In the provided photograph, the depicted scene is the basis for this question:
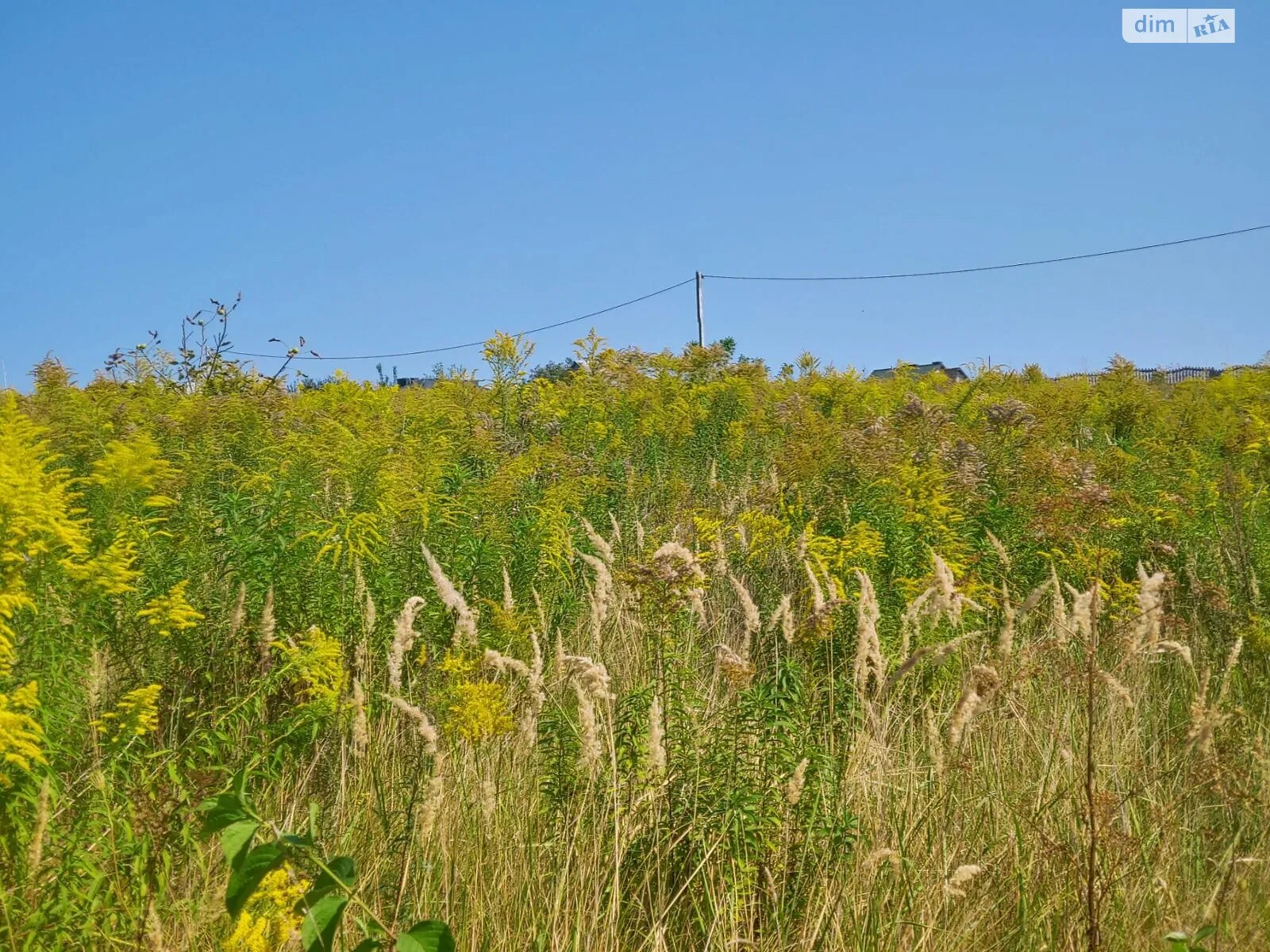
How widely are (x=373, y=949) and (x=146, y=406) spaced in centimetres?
685

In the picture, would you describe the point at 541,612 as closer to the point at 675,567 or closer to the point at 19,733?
the point at 675,567

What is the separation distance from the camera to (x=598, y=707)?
3.19 m

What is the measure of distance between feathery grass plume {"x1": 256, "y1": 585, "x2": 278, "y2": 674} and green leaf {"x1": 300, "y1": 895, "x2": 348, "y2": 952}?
1959 millimetres

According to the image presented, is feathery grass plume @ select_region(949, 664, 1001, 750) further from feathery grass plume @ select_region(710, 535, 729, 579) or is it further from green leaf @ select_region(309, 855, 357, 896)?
feathery grass plume @ select_region(710, 535, 729, 579)

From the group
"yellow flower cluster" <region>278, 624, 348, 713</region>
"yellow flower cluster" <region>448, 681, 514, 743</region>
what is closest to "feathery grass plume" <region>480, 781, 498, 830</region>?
"yellow flower cluster" <region>448, 681, 514, 743</region>

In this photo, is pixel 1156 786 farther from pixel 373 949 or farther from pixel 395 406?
pixel 395 406

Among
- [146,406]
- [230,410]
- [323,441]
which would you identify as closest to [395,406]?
[146,406]

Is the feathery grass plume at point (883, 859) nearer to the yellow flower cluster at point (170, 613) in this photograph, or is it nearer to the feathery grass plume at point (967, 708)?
the feathery grass plume at point (967, 708)

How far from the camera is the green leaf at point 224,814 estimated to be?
1.10 meters

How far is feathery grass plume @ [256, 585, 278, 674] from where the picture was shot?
2.96m

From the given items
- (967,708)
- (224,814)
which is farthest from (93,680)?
(967,708)

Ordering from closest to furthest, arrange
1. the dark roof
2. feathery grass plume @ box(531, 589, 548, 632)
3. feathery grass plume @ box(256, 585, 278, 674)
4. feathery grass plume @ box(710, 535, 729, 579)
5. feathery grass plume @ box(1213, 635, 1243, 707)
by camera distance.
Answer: feathery grass plume @ box(1213, 635, 1243, 707) < feathery grass plume @ box(256, 585, 278, 674) < feathery grass plume @ box(531, 589, 548, 632) < feathery grass plume @ box(710, 535, 729, 579) < the dark roof

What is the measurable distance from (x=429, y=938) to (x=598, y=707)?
7.02 feet

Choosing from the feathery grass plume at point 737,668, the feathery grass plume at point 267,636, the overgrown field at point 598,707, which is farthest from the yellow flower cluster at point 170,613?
the feathery grass plume at point 737,668
